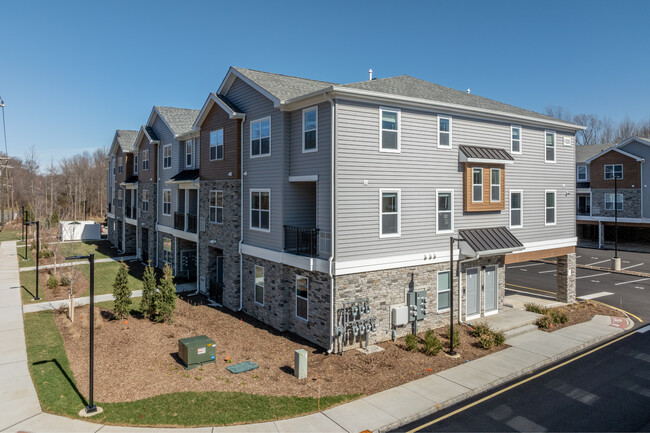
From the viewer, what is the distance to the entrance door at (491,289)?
1775 cm

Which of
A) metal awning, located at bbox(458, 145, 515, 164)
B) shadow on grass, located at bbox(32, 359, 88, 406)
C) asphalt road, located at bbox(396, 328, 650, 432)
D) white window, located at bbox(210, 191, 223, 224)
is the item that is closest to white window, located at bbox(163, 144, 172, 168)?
white window, located at bbox(210, 191, 223, 224)

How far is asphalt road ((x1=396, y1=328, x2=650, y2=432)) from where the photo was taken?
922 cm

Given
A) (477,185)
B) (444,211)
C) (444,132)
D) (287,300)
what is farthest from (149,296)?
(477,185)

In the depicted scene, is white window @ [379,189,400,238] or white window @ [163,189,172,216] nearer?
white window @ [379,189,400,238]

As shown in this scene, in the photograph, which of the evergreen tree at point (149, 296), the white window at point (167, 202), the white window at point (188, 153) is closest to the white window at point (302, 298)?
the evergreen tree at point (149, 296)

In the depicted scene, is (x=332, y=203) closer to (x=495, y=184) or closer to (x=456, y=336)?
(x=456, y=336)

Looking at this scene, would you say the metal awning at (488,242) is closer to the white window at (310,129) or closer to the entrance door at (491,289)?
the entrance door at (491,289)

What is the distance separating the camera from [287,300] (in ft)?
50.9

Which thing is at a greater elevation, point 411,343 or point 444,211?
point 444,211

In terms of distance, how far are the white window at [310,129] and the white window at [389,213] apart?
9.61 ft

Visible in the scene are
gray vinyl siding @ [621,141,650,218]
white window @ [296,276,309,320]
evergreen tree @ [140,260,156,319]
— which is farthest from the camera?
gray vinyl siding @ [621,141,650,218]

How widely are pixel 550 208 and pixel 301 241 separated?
12.6 m

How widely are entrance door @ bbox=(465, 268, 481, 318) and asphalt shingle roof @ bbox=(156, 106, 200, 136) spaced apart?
18802 mm

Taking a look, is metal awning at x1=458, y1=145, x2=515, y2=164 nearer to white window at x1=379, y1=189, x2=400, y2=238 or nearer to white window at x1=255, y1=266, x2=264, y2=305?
white window at x1=379, y1=189, x2=400, y2=238
